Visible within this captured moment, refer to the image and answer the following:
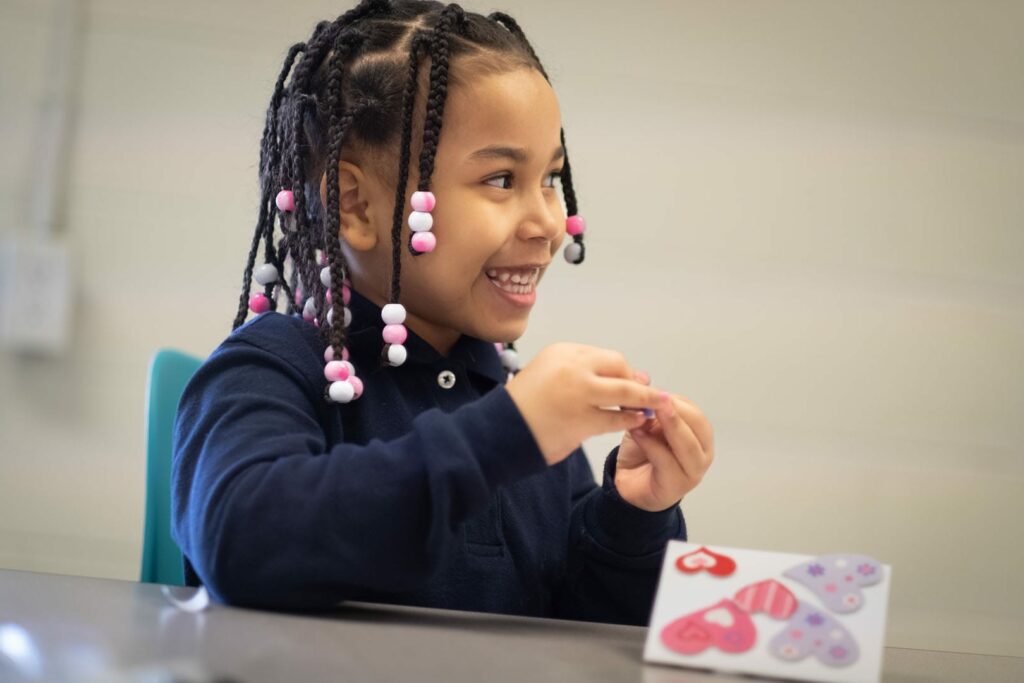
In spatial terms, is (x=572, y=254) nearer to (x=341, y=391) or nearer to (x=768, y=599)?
(x=341, y=391)

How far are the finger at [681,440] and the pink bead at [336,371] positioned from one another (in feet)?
0.91

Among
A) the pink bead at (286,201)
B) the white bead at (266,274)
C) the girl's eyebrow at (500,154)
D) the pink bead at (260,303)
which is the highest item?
the girl's eyebrow at (500,154)

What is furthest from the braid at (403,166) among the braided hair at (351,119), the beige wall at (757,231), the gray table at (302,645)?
the beige wall at (757,231)

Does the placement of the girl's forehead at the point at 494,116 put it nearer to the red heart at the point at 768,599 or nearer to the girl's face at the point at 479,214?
the girl's face at the point at 479,214

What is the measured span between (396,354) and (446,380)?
0.09m

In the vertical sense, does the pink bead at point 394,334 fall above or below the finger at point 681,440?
above

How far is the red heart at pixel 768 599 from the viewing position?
77 cm

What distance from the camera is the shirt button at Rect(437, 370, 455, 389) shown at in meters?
1.18

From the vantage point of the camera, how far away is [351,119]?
112cm

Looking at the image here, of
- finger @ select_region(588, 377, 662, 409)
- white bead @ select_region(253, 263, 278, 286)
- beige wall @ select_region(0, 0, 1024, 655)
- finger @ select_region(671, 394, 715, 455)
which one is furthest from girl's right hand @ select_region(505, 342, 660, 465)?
beige wall @ select_region(0, 0, 1024, 655)

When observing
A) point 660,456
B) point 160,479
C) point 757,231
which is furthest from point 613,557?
point 757,231

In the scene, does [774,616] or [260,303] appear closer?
[774,616]

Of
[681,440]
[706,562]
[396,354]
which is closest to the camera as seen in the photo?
[706,562]

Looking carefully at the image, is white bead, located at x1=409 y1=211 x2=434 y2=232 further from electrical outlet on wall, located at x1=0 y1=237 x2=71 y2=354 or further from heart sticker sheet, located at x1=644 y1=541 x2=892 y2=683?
electrical outlet on wall, located at x1=0 y1=237 x2=71 y2=354
